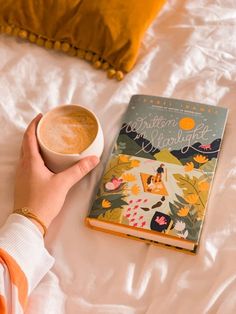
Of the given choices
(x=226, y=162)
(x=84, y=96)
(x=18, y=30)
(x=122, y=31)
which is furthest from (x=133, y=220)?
(x=18, y=30)

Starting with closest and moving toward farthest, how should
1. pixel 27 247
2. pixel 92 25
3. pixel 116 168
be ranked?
pixel 27 247 < pixel 116 168 < pixel 92 25

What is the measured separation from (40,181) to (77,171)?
6 cm

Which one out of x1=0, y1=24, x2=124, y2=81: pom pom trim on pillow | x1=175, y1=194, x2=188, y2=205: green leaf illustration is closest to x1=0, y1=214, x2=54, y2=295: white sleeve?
x1=175, y1=194, x2=188, y2=205: green leaf illustration

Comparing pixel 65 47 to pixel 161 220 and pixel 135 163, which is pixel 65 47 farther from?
pixel 161 220

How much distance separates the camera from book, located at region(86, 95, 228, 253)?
0.73m

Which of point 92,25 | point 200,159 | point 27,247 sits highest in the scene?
point 92,25

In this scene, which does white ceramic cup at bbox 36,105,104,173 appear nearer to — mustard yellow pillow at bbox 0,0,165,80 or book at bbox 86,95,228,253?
book at bbox 86,95,228,253

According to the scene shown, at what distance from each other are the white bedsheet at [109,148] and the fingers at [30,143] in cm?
5

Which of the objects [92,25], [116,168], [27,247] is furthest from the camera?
[92,25]

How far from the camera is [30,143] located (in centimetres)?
80

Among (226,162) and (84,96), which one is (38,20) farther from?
(226,162)

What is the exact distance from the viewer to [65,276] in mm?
720

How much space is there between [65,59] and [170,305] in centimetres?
56

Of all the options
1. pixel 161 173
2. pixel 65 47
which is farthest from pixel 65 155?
pixel 65 47
